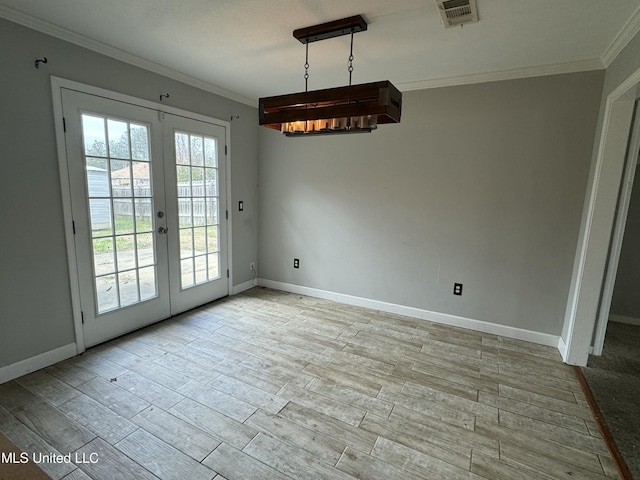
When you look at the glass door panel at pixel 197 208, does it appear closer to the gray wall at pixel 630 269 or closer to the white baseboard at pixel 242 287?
the white baseboard at pixel 242 287

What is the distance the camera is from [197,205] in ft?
11.6

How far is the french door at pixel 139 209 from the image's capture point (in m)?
2.55

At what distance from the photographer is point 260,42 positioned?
2.41 metres

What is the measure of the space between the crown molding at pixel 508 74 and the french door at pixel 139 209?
228 centimetres

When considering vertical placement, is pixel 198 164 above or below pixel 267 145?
below

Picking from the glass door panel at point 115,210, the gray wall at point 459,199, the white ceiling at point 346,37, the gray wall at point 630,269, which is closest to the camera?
the white ceiling at point 346,37

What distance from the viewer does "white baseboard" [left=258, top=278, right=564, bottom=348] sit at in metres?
3.07

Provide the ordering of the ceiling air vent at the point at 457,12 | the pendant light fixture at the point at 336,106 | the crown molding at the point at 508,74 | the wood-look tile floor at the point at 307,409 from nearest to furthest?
the pendant light fixture at the point at 336,106, the wood-look tile floor at the point at 307,409, the ceiling air vent at the point at 457,12, the crown molding at the point at 508,74

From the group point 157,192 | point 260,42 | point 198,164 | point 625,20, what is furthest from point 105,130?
point 625,20

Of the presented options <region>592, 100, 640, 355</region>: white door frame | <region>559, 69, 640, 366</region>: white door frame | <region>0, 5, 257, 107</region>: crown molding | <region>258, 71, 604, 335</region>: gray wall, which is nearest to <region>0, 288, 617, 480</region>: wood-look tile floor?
<region>559, 69, 640, 366</region>: white door frame

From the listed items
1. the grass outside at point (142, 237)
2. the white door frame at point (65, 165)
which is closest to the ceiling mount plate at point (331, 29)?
the white door frame at point (65, 165)

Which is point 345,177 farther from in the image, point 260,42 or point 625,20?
point 625,20

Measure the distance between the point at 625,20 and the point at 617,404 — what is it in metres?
2.55

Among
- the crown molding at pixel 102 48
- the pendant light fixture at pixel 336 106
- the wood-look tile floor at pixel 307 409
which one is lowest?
the wood-look tile floor at pixel 307 409
